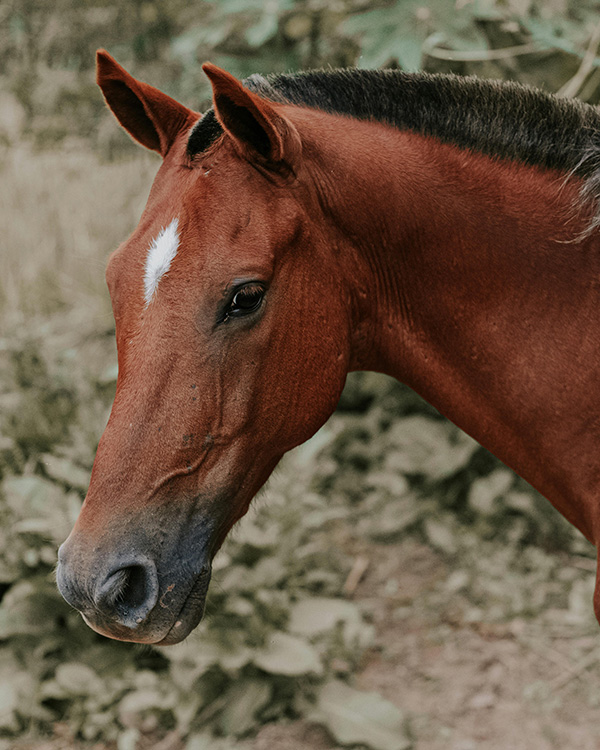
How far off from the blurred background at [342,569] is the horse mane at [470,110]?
2.35 ft

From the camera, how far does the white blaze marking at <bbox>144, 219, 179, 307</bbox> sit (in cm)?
149

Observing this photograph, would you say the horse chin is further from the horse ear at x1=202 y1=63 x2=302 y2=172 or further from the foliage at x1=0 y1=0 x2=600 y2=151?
the foliage at x1=0 y1=0 x2=600 y2=151

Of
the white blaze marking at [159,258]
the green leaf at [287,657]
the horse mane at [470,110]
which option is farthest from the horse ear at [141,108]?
the green leaf at [287,657]

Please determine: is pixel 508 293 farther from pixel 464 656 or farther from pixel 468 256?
pixel 464 656

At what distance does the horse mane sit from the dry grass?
299 centimetres

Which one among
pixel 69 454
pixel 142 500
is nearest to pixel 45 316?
pixel 69 454

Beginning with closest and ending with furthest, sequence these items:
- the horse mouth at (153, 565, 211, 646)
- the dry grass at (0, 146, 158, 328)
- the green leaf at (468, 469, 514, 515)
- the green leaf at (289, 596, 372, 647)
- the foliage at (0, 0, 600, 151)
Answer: the horse mouth at (153, 565, 211, 646) < the foliage at (0, 0, 600, 151) < the green leaf at (289, 596, 372, 647) < the green leaf at (468, 469, 514, 515) < the dry grass at (0, 146, 158, 328)

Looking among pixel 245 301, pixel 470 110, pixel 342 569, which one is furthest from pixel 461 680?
pixel 470 110

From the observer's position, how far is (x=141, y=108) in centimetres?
184

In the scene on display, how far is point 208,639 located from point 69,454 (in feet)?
3.40

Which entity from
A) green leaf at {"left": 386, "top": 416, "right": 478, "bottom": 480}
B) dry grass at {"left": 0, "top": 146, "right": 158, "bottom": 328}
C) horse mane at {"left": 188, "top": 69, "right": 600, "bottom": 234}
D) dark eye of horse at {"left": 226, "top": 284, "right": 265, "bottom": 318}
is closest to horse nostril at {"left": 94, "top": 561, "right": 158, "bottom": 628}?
dark eye of horse at {"left": 226, "top": 284, "right": 265, "bottom": 318}

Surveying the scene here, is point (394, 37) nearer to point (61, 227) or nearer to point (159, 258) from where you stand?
point (159, 258)

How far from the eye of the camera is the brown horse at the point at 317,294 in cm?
146

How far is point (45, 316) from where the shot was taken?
16.3 ft
